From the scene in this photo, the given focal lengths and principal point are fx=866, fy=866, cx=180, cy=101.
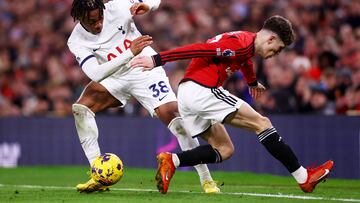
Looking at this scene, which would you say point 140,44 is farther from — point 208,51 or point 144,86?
point 144,86

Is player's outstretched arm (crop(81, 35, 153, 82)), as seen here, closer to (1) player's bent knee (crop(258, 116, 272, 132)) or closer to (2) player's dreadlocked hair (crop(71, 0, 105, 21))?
(2) player's dreadlocked hair (crop(71, 0, 105, 21))

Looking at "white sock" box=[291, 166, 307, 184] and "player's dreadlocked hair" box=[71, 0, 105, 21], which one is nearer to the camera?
"white sock" box=[291, 166, 307, 184]

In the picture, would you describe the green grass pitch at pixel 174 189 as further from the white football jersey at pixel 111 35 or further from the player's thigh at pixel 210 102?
the white football jersey at pixel 111 35

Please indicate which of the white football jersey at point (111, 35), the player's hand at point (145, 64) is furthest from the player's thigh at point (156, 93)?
the player's hand at point (145, 64)

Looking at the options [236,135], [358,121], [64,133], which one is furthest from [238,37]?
[64,133]

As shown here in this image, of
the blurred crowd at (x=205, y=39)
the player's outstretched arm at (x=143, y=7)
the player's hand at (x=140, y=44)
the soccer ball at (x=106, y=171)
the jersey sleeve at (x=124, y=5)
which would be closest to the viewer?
the player's hand at (x=140, y=44)

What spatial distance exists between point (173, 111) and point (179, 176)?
3.90 meters

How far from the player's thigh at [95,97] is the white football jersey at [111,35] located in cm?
29

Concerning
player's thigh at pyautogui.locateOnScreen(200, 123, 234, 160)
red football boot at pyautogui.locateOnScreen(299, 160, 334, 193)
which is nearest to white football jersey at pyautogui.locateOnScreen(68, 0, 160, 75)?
player's thigh at pyautogui.locateOnScreen(200, 123, 234, 160)

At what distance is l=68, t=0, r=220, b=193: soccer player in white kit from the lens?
9.98 metres

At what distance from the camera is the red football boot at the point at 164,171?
29.5 ft

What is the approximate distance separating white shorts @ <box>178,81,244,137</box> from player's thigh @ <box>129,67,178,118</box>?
2.68ft

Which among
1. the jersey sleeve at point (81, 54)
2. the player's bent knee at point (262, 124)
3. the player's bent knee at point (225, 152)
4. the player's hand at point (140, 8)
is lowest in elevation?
the player's bent knee at point (225, 152)

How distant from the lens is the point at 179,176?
13812 mm
